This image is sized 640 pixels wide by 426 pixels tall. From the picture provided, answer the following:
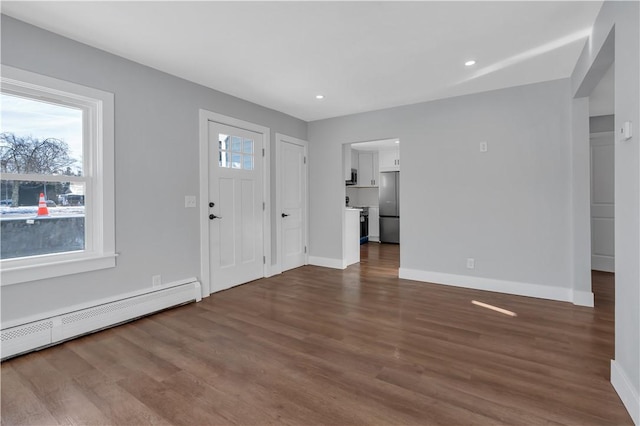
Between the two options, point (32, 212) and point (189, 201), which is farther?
point (189, 201)

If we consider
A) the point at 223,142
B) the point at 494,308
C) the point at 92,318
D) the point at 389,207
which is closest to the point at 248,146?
the point at 223,142

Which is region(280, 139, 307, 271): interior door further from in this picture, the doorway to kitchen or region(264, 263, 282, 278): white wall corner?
the doorway to kitchen

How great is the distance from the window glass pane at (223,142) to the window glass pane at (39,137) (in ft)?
4.75

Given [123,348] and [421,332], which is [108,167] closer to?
[123,348]

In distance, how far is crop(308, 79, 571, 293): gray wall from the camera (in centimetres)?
347

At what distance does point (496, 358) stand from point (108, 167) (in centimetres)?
354

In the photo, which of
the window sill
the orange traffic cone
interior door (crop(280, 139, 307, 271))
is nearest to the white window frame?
the window sill

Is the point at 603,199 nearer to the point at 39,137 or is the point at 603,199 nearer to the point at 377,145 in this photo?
the point at 377,145

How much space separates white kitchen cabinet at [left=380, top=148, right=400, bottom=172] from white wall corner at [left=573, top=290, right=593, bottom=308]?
4.71 meters

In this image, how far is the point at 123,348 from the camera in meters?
2.40

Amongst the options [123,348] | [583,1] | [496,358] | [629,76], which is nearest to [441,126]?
[583,1]

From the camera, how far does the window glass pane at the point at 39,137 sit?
2.33 metres

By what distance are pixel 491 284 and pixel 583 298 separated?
2.86ft

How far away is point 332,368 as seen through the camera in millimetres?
2094
